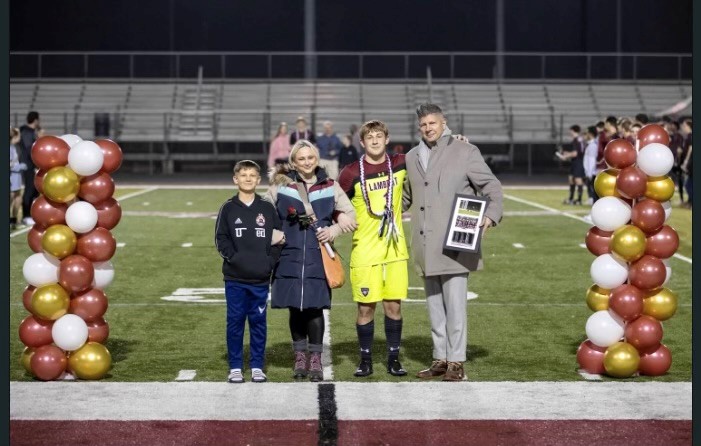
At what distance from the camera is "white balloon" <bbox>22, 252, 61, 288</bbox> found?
371 inches

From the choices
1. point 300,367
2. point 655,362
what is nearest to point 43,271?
point 300,367

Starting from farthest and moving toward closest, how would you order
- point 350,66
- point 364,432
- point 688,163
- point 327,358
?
point 350,66 < point 688,163 < point 327,358 < point 364,432

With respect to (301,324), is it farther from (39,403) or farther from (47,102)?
(47,102)

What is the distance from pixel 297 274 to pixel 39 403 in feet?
5.88

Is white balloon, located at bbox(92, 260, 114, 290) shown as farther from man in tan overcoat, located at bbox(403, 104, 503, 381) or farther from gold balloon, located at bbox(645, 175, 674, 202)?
gold balloon, located at bbox(645, 175, 674, 202)

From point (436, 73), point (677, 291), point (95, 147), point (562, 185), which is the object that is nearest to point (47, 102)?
point (436, 73)

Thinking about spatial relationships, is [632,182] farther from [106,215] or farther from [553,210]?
[553,210]

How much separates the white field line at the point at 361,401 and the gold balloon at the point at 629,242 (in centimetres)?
85

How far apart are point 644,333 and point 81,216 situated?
372 cm

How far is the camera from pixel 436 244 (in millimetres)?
9258

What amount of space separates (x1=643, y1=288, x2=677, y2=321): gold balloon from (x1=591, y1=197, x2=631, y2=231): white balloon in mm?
509

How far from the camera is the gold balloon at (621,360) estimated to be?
30.7 feet

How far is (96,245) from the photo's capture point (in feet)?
31.0

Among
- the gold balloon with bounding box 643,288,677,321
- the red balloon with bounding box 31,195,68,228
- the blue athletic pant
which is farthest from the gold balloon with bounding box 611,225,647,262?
the red balloon with bounding box 31,195,68,228
